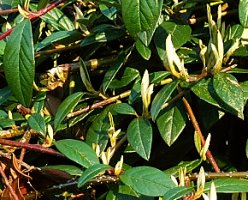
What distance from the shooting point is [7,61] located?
4.10 feet

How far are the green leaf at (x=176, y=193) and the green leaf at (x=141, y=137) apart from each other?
12 centimetres

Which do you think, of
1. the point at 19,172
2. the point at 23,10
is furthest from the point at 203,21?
the point at 19,172

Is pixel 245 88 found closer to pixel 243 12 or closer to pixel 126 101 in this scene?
pixel 243 12

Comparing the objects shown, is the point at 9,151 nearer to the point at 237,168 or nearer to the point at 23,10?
the point at 23,10

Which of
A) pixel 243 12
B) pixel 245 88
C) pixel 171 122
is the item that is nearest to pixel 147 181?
pixel 171 122

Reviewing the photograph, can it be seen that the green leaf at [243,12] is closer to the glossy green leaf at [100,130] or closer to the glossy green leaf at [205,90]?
the glossy green leaf at [205,90]

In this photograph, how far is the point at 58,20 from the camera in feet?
4.99

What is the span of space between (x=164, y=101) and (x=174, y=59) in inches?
3.2

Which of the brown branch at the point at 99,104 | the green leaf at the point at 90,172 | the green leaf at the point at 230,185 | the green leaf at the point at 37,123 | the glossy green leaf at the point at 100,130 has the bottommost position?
the green leaf at the point at 230,185

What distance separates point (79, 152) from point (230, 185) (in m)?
0.28

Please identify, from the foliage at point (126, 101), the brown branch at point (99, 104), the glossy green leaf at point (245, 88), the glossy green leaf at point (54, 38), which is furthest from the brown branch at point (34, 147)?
the glossy green leaf at point (245, 88)

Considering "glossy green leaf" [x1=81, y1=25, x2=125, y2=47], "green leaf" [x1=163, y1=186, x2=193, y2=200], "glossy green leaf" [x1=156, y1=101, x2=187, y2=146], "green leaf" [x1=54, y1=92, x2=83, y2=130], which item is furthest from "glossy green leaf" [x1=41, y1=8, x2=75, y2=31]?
"green leaf" [x1=163, y1=186, x2=193, y2=200]

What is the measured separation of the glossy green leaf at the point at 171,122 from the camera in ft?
4.14

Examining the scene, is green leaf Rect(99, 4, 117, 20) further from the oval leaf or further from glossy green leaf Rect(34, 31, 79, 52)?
the oval leaf
